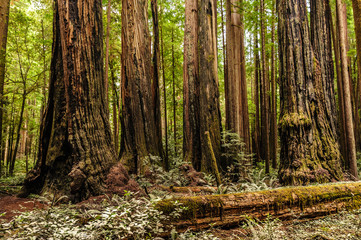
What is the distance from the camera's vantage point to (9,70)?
10461 mm

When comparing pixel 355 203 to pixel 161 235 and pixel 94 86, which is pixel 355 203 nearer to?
pixel 161 235

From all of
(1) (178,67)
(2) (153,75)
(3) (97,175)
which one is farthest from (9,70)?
(3) (97,175)

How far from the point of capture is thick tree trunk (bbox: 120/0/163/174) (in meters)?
6.83

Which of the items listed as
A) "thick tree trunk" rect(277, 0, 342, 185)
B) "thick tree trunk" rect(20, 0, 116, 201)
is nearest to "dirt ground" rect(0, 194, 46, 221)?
"thick tree trunk" rect(20, 0, 116, 201)

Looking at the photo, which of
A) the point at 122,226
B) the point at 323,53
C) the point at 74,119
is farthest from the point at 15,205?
the point at 323,53

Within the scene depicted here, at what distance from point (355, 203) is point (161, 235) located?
3784 millimetres

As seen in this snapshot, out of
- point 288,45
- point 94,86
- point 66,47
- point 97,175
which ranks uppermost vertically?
point 288,45

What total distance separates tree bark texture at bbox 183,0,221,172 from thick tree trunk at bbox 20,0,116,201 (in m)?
3.92

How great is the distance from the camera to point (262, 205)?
11.3 feet

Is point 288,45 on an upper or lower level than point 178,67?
lower

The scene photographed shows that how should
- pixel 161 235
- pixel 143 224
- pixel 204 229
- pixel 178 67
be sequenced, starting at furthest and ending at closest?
pixel 178 67 → pixel 204 229 → pixel 161 235 → pixel 143 224

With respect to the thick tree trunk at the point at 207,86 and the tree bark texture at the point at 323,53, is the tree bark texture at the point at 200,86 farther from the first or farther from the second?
the tree bark texture at the point at 323,53

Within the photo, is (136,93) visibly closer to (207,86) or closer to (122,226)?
(207,86)

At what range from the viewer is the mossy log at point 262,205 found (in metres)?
3.04
